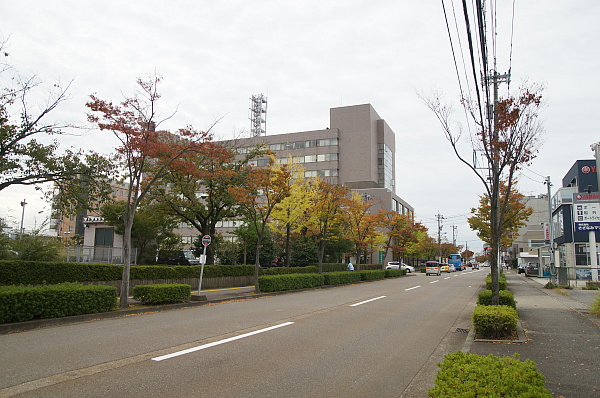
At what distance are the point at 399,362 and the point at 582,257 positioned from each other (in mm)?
35063

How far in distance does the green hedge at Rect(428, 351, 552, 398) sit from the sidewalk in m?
1.52

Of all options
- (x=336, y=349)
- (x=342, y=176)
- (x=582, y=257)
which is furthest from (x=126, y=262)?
(x=342, y=176)

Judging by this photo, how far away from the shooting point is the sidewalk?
213 inches

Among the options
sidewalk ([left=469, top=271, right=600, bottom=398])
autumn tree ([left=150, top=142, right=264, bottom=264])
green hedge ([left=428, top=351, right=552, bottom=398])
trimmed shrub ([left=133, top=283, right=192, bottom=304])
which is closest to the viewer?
green hedge ([left=428, top=351, right=552, bottom=398])

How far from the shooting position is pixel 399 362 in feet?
22.6

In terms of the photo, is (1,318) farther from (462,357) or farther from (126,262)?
(462,357)

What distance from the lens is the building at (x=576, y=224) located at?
25.6 metres

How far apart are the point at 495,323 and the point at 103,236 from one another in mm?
37015

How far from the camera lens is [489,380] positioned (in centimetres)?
364

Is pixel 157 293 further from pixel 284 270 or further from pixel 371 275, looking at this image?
pixel 371 275

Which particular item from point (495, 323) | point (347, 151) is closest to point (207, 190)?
point (495, 323)

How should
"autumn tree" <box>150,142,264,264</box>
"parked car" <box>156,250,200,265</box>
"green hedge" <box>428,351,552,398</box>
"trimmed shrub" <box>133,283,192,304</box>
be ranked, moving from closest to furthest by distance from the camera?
1. "green hedge" <box>428,351,552,398</box>
2. "trimmed shrub" <box>133,283,192,304</box>
3. "autumn tree" <box>150,142,264,264</box>
4. "parked car" <box>156,250,200,265</box>

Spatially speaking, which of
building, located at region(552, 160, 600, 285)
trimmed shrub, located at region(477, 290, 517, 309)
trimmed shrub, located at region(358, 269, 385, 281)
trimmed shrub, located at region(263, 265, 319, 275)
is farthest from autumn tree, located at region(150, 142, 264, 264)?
building, located at region(552, 160, 600, 285)

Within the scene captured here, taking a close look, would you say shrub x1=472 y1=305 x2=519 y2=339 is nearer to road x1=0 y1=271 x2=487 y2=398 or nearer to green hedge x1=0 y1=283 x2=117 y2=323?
road x1=0 y1=271 x2=487 y2=398
